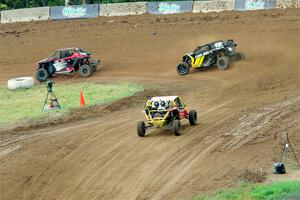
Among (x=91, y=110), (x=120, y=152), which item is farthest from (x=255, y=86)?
(x=120, y=152)

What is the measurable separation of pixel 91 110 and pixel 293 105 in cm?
776

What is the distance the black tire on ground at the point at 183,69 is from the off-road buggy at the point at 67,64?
4.39 m

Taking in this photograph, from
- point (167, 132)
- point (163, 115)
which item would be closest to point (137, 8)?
point (167, 132)

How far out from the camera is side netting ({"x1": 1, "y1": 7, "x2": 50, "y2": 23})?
48969 millimetres

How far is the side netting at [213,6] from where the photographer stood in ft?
142

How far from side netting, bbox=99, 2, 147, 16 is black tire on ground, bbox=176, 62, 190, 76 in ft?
41.1

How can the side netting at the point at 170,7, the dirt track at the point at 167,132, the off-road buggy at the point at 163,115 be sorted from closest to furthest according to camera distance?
the dirt track at the point at 167,132
the off-road buggy at the point at 163,115
the side netting at the point at 170,7

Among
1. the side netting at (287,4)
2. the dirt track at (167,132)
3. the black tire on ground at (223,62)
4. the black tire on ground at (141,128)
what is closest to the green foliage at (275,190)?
the dirt track at (167,132)

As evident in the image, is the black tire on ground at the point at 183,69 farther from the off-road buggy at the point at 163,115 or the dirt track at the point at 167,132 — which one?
the off-road buggy at the point at 163,115

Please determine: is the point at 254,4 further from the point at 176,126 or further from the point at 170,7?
the point at 176,126

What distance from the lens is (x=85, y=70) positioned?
3588 cm

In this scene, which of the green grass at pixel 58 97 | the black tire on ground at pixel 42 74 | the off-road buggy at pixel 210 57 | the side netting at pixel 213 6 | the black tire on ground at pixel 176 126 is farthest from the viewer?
the side netting at pixel 213 6

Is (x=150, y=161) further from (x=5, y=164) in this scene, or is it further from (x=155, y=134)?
(x=5, y=164)

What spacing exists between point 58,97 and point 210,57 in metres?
7.73
